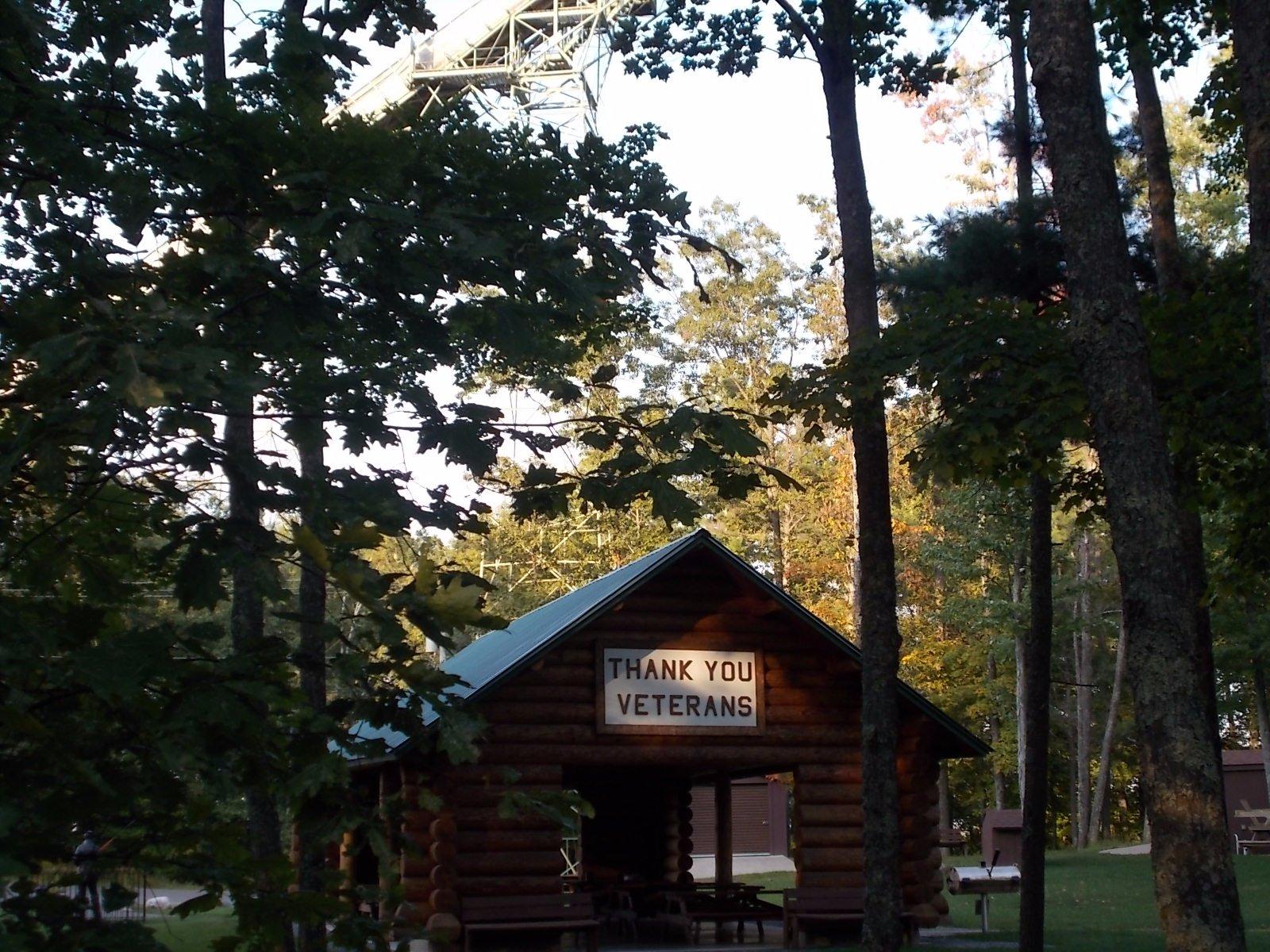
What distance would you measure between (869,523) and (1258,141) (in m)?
4.50

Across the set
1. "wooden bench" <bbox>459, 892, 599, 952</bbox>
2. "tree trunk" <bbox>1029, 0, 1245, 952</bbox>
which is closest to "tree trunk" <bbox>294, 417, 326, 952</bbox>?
"tree trunk" <bbox>1029, 0, 1245, 952</bbox>

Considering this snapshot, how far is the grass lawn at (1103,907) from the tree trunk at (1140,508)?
9.26 meters

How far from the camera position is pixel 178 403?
4086 mm

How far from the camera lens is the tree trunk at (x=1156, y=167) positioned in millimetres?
14266

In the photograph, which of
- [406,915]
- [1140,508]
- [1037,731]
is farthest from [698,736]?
[406,915]

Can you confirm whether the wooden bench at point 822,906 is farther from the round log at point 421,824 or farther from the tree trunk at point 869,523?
the tree trunk at point 869,523

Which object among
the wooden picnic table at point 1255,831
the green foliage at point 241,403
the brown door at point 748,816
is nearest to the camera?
the green foliage at point 241,403

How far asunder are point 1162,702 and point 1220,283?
22.9 feet

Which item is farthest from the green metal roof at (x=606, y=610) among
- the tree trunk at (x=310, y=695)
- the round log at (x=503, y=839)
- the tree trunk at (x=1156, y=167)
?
the tree trunk at (x=310, y=695)

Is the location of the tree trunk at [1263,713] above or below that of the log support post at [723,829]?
above

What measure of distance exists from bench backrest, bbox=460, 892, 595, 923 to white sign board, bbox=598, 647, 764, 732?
2095 millimetres

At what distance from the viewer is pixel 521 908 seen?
15.7 metres

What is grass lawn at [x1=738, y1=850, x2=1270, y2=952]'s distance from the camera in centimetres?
1692

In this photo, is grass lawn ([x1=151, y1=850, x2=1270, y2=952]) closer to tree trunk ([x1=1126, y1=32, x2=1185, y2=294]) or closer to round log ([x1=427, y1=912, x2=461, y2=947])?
round log ([x1=427, y1=912, x2=461, y2=947])
